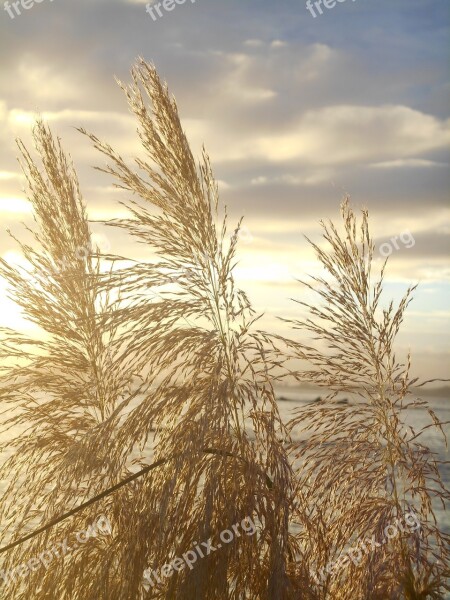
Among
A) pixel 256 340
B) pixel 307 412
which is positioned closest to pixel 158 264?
pixel 256 340

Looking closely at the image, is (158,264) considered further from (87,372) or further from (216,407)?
(87,372)

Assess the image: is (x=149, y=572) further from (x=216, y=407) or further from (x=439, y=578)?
(x=439, y=578)

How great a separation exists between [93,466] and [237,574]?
3.45 ft

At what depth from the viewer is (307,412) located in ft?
16.4

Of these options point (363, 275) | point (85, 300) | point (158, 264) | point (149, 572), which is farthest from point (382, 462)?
point (85, 300)

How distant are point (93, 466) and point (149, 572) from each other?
694 millimetres

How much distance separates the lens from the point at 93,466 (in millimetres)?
4203

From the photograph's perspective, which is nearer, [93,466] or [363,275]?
[93,466]

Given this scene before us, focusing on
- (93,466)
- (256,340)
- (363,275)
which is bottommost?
(93,466)

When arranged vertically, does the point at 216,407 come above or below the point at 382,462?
above

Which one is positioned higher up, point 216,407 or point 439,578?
point 216,407

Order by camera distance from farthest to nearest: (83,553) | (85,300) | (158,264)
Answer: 1. (85,300)
2. (83,553)
3. (158,264)

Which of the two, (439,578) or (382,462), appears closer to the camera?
(439,578)

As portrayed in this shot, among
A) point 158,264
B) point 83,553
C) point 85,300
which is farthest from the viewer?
point 85,300
